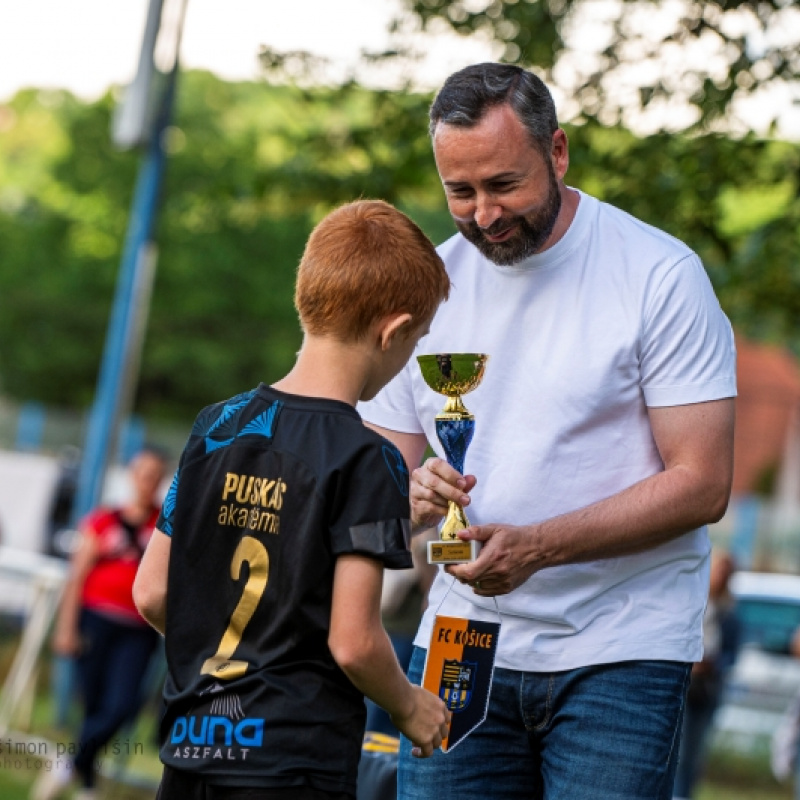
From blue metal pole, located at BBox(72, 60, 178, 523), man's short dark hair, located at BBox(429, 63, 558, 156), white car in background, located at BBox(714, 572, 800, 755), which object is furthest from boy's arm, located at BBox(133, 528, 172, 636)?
white car in background, located at BBox(714, 572, 800, 755)

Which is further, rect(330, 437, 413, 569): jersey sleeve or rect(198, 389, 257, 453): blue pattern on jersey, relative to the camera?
rect(198, 389, 257, 453): blue pattern on jersey

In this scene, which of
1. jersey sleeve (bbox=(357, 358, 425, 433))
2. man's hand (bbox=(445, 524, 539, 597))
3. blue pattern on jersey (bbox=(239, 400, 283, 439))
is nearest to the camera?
blue pattern on jersey (bbox=(239, 400, 283, 439))

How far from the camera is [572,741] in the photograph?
8.72 ft

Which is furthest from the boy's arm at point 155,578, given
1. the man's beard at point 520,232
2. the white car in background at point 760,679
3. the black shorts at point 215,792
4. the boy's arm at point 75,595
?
the white car in background at point 760,679

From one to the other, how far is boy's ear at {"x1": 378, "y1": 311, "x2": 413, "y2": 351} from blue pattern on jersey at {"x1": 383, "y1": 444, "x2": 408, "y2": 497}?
0.59 feet

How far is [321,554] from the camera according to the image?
2.14m

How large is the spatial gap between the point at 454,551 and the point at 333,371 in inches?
18.9

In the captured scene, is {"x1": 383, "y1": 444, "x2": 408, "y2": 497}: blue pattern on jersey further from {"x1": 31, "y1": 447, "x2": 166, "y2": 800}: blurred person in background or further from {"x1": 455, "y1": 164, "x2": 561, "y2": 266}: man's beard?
{"x1": 31, "y1": 447, "x2": 166, "y2": 800}: blurred person in background

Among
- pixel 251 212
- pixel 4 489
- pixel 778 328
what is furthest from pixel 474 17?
pixel 4 489

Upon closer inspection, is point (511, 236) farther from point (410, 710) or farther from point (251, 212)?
point (251, 212)

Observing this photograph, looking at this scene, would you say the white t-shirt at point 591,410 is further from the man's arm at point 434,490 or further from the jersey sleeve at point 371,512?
the jersey sleeve at point 371,512

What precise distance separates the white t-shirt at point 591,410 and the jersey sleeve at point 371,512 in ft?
2.08

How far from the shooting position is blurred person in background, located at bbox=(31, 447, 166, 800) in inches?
316

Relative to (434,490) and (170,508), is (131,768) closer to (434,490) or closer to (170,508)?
(434,490)
